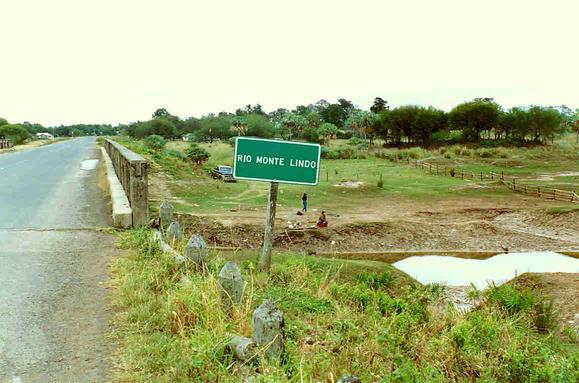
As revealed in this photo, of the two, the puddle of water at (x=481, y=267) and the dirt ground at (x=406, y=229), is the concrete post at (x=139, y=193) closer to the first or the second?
the dirt ground at (x=406, y=229)

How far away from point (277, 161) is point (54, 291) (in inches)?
125

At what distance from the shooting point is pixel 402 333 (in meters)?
5.36

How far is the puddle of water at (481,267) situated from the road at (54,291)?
10.9 meters

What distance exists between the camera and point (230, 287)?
5125 mm

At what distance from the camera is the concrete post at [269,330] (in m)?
4.03

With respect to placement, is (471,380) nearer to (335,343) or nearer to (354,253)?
(335,343)

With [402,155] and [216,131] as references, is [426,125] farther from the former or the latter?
[216,131]

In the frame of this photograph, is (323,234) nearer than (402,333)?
No

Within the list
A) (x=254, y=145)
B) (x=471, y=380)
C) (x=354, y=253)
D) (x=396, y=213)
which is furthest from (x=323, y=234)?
(x=471, y=380)

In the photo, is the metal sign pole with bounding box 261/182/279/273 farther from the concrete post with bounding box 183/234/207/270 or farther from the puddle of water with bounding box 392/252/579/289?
the puddle of water with bounding box 392/252/579/289

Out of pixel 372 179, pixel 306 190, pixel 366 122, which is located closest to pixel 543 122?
pixel 366 122

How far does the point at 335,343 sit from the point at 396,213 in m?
21.0

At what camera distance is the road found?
14.4 feet

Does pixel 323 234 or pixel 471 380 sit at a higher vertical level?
pixel 471 380
